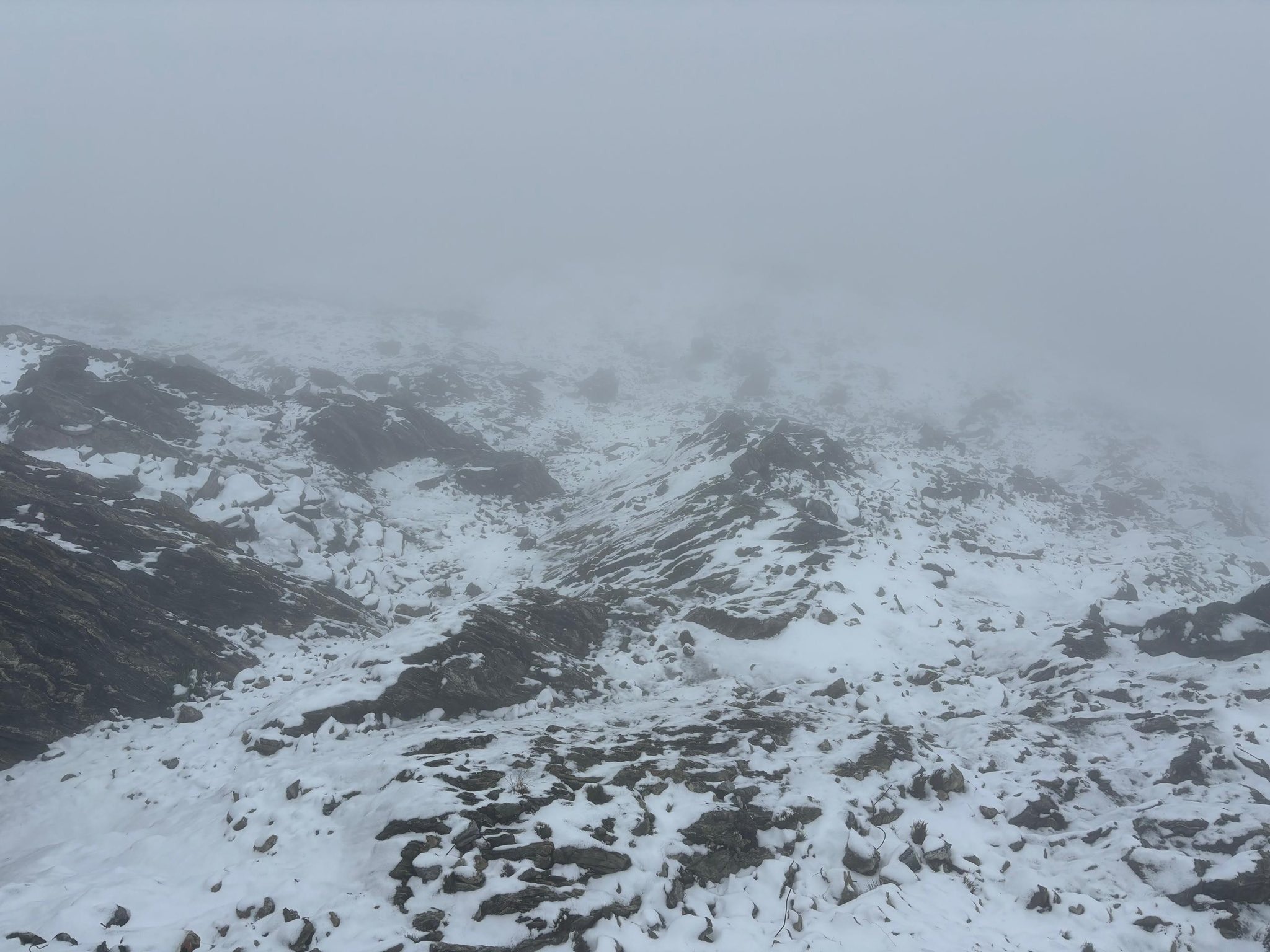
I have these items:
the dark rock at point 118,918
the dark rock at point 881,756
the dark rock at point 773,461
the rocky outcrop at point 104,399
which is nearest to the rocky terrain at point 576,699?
the dark rock at point 118,918

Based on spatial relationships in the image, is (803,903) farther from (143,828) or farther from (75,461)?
(75,461)

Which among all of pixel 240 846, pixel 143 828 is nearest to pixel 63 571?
pixel 143 828

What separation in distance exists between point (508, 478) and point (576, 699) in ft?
84.9

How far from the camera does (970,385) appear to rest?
87750 mm

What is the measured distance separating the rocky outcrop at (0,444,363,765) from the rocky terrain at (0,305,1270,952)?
109 mm

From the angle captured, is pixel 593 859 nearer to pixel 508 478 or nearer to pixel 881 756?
pixel 881 756

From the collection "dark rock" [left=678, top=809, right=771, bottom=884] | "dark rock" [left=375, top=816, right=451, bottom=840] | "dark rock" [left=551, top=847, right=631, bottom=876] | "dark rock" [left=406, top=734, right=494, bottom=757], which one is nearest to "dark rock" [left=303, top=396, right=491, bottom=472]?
"dark rock" [left=406, top=734, right=494, bottom=757]

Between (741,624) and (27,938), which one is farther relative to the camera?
(741,624)

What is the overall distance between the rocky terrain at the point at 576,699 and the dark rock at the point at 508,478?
332 mm

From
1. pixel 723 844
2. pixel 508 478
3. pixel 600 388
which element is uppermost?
pixel 600 388

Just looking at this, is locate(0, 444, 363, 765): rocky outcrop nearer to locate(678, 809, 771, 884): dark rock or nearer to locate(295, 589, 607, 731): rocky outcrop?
locate(295, 589, 607, 731): rocky outcrop

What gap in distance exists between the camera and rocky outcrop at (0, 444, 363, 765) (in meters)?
13.7

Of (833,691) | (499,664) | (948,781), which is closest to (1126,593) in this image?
(833,691)

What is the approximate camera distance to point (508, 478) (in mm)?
42094
